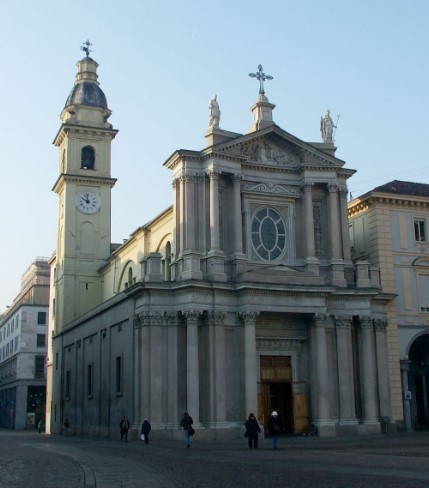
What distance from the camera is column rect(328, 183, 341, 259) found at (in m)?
46.2

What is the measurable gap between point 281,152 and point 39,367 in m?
61.3

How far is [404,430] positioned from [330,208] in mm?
14348

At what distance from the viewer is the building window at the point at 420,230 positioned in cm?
4969

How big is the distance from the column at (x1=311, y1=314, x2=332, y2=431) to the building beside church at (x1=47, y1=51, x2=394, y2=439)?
0.07m

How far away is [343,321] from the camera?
4512 cm

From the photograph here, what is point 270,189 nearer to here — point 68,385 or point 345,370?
point 345,370

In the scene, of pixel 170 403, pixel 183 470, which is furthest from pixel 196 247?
pixel 183 470

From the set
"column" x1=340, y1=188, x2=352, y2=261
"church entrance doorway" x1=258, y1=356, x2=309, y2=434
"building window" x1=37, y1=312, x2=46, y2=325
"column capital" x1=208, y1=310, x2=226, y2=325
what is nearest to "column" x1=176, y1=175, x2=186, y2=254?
"column capital" x1=208, y1=310, x2=226, y2=325

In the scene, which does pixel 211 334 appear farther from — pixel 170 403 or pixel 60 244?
pixel 60 244

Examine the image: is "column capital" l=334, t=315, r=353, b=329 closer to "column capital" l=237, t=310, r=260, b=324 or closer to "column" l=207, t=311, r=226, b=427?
"column capital" l=237, t=310, r=260, b=324

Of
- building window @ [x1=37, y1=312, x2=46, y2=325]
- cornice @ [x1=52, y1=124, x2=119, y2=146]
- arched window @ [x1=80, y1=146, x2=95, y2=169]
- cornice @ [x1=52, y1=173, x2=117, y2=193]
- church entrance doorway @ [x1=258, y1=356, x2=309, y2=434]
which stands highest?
cornice @ [x1=52, y1=124, x2=119, y2=146]

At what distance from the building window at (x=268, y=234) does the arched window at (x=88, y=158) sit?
24558 mm

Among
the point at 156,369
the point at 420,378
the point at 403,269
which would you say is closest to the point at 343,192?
the point at 403,269

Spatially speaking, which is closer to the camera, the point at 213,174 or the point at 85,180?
the point at 213,174
